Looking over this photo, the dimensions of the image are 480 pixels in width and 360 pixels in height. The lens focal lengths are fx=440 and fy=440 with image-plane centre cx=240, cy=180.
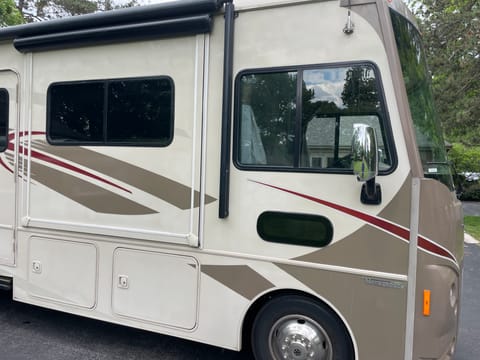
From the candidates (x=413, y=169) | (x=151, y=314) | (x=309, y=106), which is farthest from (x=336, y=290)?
(x=151, y=314)

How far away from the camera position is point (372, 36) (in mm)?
3014

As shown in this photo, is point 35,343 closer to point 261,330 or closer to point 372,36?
point 261,330

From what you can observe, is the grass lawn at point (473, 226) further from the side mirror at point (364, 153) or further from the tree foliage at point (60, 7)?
the tree foliage at point (60, 7)

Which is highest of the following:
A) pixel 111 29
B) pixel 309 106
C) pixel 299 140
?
pixel 111 29

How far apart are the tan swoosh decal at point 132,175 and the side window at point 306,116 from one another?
1.93ft

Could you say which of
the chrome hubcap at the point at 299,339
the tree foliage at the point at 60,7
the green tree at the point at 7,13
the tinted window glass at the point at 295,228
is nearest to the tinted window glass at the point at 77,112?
the tinted window glass at the point at 295,228

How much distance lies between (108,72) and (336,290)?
2706mm

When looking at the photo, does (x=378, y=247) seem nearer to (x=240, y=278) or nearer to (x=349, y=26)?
(x=240, y=278)

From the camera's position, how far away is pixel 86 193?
13.4 ft

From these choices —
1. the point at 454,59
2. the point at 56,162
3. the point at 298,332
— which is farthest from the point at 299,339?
the point at 454,59

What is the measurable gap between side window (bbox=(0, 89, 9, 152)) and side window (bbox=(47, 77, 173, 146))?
62 cm

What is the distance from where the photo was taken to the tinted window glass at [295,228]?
3164 mm

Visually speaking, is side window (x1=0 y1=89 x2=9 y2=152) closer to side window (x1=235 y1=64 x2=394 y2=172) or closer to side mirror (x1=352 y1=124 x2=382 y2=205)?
side window (x1=235 y1=64 x2=394 y2=172)

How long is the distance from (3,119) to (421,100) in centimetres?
405
